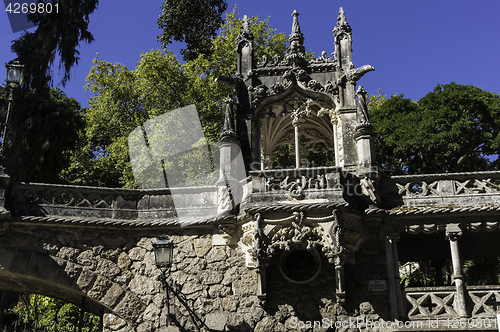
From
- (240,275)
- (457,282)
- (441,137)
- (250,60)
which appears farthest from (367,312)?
(441,137)

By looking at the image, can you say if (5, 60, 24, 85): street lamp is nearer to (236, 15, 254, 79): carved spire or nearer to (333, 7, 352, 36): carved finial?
Answer: (236, 15, 254, 79): carved spire

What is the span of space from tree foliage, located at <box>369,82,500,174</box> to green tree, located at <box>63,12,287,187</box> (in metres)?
6.27

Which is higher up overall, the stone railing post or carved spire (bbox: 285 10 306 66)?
carved spire (bbox: 285 10 306 66)

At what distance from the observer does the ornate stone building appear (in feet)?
37.4

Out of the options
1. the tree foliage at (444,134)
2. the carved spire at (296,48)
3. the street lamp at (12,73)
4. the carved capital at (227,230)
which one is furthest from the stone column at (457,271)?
the street lamp at (12,73)

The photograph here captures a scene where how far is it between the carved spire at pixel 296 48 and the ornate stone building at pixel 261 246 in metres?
2.13

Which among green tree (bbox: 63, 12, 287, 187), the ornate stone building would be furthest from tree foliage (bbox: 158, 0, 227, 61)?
the ornate stone building

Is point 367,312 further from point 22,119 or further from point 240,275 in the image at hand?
point 22,119

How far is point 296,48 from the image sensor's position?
14539mm

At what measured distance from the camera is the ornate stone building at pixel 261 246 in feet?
37.4

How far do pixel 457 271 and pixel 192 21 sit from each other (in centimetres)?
1979

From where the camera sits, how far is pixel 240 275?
Result: 12.2m

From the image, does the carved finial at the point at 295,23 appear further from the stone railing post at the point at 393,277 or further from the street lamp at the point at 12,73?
the street lamp at the point at 12,73

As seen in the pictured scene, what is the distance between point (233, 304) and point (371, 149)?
482 centimetres
